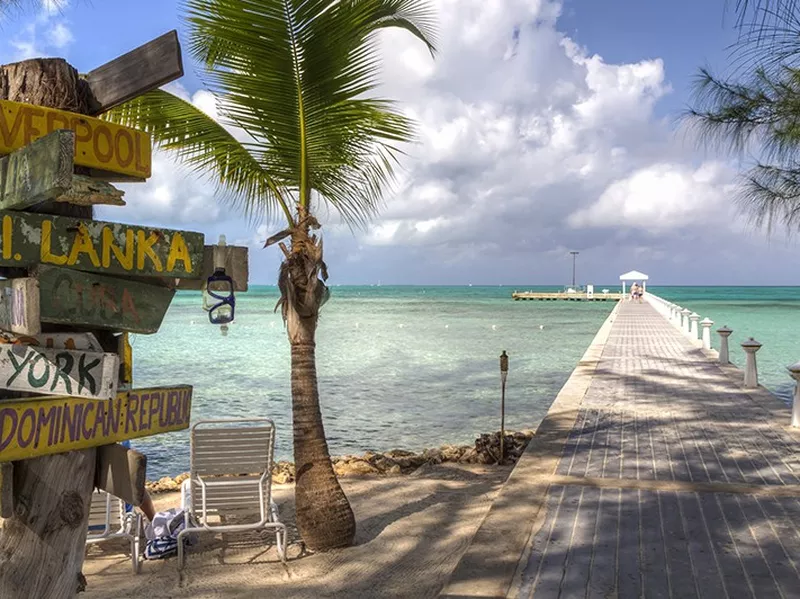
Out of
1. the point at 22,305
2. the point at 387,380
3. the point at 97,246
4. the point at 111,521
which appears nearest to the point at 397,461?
the point at 111,521

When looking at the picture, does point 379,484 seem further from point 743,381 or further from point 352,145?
point 743,381

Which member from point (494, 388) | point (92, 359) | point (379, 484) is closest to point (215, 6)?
point (92, 359)

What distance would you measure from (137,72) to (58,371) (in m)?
1.13

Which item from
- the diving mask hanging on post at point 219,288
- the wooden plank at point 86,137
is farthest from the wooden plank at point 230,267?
the wooden plank at point 86,137

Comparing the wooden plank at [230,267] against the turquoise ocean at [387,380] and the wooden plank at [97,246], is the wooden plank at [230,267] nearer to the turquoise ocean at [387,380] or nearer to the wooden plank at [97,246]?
the wooden plank at [97,246]

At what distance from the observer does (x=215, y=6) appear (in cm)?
538

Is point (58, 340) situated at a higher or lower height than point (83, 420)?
higher

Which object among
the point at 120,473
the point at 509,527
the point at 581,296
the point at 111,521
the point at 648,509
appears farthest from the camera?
the point at 581,296

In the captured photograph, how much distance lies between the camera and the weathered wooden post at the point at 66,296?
7.11ft

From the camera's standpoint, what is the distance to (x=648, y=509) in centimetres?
561

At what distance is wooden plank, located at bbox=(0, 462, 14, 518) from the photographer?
2.21 m

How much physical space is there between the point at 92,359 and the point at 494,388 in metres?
17.3

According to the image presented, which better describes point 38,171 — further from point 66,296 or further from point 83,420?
point 83,420

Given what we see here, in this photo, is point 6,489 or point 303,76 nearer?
point 6,489
